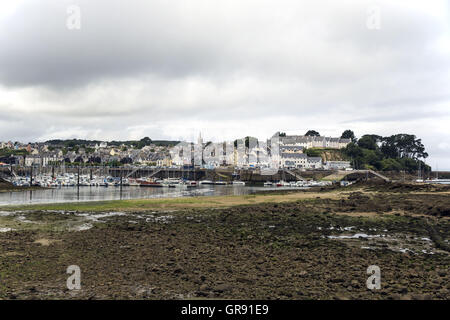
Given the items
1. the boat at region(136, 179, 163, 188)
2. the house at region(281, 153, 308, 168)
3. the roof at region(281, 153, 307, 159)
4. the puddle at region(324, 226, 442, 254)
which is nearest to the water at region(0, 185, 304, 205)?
the boat at region(136, 179, 163, 188)

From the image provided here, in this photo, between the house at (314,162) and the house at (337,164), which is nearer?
the house at (337,164)

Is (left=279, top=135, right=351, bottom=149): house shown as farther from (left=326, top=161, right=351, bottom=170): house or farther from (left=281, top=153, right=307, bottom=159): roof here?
(left=326, top=161, right=351, bottom=170): house

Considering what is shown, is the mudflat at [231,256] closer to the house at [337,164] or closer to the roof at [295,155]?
the house at [337,164]

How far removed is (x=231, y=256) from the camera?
648 inches

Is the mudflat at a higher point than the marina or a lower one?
higher

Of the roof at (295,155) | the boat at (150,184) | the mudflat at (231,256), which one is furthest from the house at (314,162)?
the mudflat at (231,256)

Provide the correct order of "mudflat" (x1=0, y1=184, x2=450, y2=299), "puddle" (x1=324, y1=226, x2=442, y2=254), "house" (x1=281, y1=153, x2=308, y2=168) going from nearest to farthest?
"mudflat" (x1=0, y1=184, x2=450, y2=299) → "puddle" (x1=324, y1=226, x2=442, y2=254) → "house" (x1=281, y1=153, x2=308, y2=168)

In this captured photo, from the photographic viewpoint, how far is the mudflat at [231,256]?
11789 millimetres

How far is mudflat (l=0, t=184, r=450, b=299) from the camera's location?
11789mm

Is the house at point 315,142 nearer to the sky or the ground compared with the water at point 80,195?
nearer to the sky

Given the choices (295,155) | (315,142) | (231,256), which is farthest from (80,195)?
(315,142)

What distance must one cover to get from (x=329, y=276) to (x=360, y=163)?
14276 centimetres
